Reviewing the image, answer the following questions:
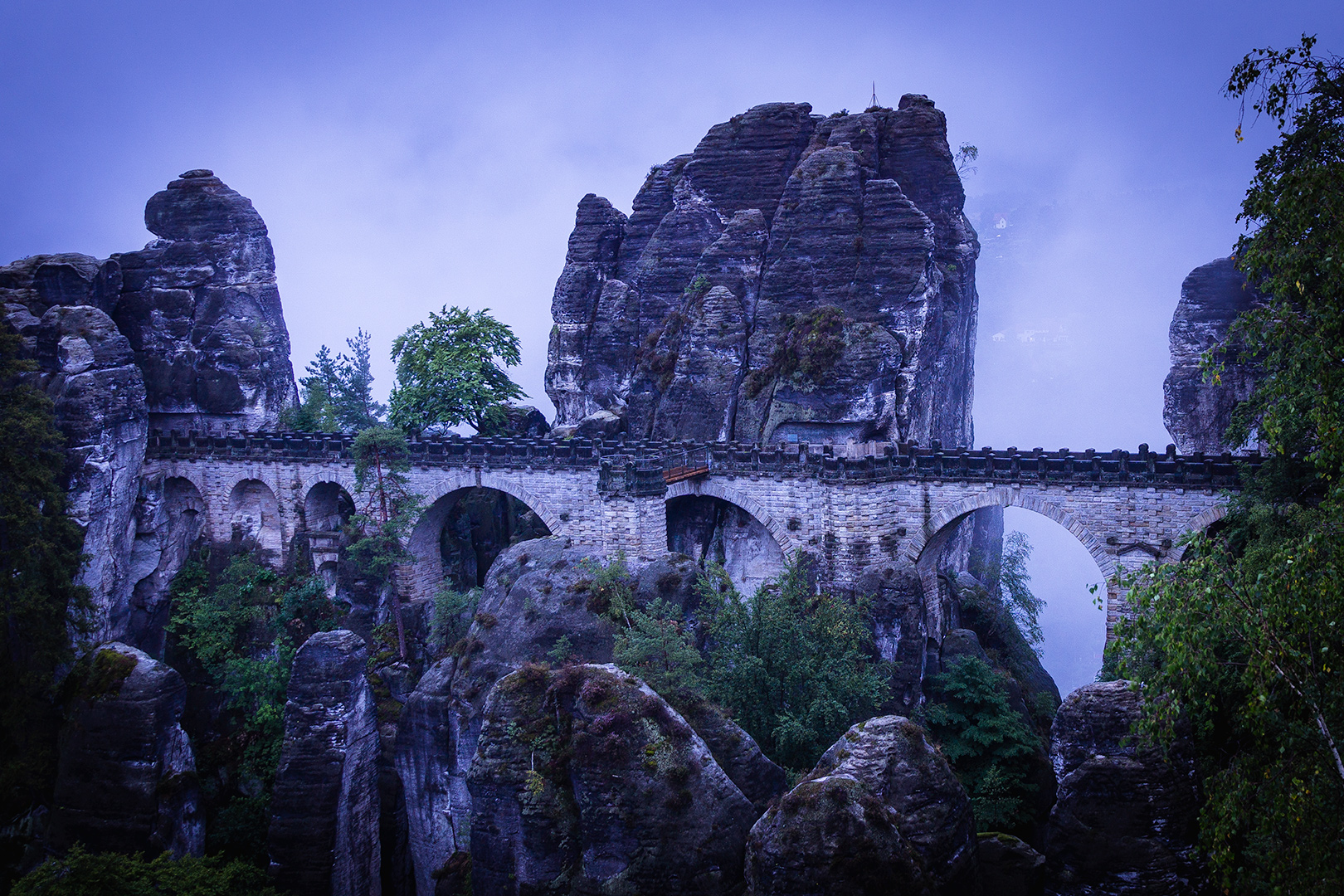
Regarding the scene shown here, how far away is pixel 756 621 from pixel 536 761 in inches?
330

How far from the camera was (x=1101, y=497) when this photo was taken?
88.2 feet

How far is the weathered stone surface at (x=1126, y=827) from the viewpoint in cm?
1396

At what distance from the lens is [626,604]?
968 inches

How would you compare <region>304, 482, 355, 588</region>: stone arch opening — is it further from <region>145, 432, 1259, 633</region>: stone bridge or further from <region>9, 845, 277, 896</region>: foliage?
<region>9, 845, 277, 896</region>: foliage

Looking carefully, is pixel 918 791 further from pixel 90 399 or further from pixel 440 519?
pixel 90 399

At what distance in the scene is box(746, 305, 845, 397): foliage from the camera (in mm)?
→ 33675

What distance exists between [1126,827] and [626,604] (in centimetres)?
1391

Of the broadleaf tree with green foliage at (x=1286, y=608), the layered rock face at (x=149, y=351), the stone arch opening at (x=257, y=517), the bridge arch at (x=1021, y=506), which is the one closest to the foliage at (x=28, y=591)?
the layered rock face at (x=149, y=351)

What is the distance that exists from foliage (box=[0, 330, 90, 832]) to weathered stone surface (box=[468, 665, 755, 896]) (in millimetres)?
18271

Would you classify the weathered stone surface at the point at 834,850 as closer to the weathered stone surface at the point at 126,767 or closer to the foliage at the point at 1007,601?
the weathered stone surface at the point at 126,767

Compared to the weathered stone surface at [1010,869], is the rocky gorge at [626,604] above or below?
above

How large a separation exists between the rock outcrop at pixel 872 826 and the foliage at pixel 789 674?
21.1 ft

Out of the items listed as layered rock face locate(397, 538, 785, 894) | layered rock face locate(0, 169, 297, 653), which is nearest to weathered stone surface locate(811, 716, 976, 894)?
layered rock face locate(397, 538, 785, 894)

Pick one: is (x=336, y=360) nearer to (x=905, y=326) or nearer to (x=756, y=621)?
(x=905, y=326)
